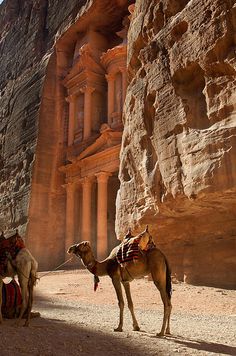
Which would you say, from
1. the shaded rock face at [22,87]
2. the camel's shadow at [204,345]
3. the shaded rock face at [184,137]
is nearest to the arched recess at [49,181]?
the shaded rock face at [22,87]

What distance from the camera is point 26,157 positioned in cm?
2819

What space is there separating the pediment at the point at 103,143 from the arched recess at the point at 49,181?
244 cm

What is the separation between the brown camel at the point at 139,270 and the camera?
6.29 meters

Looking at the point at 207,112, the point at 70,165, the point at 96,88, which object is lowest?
the point at 207,112

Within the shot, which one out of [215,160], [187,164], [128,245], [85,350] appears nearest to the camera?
[85,350]

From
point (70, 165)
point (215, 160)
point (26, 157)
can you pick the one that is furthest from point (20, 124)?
point (215, 160)

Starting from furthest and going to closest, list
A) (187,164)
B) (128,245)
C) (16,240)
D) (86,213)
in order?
(86,213), (187,164), (16,240), (128,245)

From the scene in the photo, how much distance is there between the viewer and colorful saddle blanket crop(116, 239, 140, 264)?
6.52 metres

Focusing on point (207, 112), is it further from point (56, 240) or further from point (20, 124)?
point (20, 124)

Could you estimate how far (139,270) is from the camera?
6.53m

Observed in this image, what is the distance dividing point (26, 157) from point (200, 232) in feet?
64.1

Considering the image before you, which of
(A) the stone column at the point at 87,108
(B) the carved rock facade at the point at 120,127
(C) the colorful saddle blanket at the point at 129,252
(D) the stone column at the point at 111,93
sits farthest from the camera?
(A) the stone column at the point at 87,108

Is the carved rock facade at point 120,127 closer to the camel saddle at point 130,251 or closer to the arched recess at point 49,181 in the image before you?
the arched recess at point 49,181

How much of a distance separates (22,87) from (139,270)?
1118 inches
